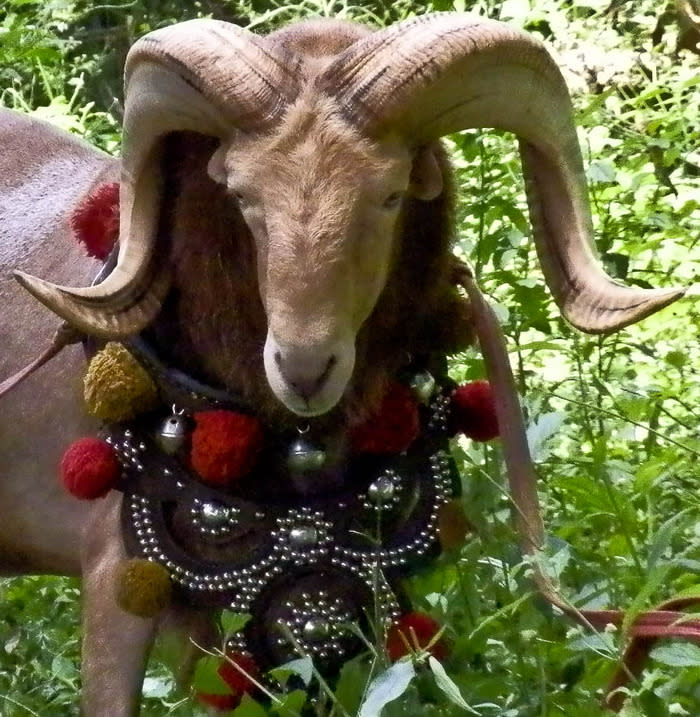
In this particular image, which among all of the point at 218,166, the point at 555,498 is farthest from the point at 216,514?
the point at 555,498

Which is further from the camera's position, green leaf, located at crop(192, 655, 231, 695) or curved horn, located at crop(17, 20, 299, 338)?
curved horn, located at crop(17, 20, 299, 338)

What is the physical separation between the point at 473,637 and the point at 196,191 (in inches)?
34.1

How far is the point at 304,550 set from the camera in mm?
2393

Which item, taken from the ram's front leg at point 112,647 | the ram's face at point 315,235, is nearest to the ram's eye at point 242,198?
the ram's face at point 315,235

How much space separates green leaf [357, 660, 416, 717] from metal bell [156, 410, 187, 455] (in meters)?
0.75

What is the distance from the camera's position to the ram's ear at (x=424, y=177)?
2.22m

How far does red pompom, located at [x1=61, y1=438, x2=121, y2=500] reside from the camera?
7.83 ft

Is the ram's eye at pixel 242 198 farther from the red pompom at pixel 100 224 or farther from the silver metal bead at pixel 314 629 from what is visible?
the silver metal bead at pixel 314 629

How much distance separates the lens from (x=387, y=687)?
169cm

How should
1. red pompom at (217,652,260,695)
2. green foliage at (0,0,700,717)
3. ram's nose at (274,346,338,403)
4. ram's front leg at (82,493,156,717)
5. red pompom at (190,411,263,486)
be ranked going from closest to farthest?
ram's nose at (274,346,338,403)
green foliage at (0,0,700,717)
red pompom at (190,411,263,486)
red pompom at (217,652,260,695)
ram's front leg at (82,493,156,717)

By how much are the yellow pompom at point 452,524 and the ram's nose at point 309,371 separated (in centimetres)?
56

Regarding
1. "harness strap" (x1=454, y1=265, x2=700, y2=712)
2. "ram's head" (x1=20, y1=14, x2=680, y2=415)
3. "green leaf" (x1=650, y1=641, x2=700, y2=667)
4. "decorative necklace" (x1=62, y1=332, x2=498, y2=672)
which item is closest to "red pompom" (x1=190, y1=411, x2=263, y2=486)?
"decorative necklace" (x1=62, y1=332, x2=498, y2=672)

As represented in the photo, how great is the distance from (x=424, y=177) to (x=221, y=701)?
1.00 meters

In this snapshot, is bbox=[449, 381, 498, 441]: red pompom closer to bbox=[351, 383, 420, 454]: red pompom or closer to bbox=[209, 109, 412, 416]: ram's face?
bbox=[351, 383, 420, 454]: red pompom
